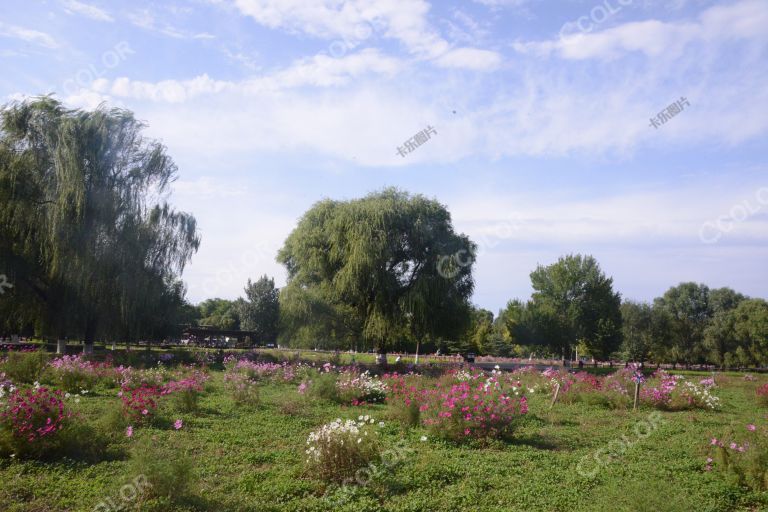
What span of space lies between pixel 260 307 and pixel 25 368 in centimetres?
6426

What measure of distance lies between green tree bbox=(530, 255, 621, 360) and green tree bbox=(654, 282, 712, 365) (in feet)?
47.9

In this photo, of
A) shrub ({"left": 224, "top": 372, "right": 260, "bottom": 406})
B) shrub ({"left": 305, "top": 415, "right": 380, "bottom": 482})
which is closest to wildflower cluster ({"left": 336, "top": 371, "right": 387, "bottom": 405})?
shrub ({"left": 224, "top": 372, "right": 260, "bottom": 406})

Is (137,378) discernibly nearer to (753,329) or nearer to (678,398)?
(678,398)

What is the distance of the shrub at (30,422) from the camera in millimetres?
7031

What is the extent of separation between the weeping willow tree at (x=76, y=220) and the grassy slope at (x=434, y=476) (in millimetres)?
12624

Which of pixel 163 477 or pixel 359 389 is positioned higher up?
pixel 163 477

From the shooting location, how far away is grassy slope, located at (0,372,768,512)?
19.4 ft

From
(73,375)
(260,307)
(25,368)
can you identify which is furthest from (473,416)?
(260,307)

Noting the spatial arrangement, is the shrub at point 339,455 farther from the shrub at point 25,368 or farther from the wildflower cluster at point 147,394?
the shrub at point 25,368

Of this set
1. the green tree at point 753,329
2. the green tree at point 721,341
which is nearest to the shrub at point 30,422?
the green tree at point 753,329

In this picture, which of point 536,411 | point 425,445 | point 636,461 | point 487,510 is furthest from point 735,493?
point 536,411

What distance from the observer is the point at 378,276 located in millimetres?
26750

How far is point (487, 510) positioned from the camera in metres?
5.84

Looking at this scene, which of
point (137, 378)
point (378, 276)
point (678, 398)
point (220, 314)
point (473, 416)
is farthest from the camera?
point (220, 314)
